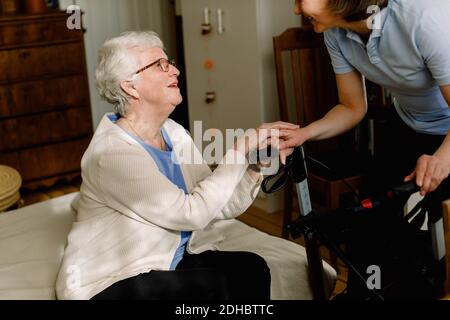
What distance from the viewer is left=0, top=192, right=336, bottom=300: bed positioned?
1.80m

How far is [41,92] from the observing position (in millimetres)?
3844

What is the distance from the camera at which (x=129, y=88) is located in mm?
1680

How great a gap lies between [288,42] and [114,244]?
162 centimetres

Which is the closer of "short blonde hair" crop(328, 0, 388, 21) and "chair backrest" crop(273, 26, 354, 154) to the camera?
"short blonde hair" crop(328, 0, 388, 21)

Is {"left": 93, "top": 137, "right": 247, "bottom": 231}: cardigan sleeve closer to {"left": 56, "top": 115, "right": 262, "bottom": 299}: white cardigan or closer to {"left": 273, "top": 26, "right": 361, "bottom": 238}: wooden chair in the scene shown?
{"left": 56, "top": 115, "right": 262, "bottom": 299}: white cardigan

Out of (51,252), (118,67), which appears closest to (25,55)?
(51,252)

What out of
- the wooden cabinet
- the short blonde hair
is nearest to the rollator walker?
the short blonde hair

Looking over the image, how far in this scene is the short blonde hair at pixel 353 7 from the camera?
59.7 inches

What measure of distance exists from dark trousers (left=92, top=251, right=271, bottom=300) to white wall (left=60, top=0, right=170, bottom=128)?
3.02m

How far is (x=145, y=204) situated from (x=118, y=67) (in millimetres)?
394

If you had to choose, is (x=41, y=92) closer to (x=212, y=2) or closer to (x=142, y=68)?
(x=212, y=2)

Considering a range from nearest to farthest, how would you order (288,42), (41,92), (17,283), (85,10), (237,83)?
(17,283), (288,42), (237,83), (41,92), (85,10)

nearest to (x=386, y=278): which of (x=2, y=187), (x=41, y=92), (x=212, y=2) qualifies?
(x=2, y=187)

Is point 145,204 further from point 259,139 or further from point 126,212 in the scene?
point 259,139
